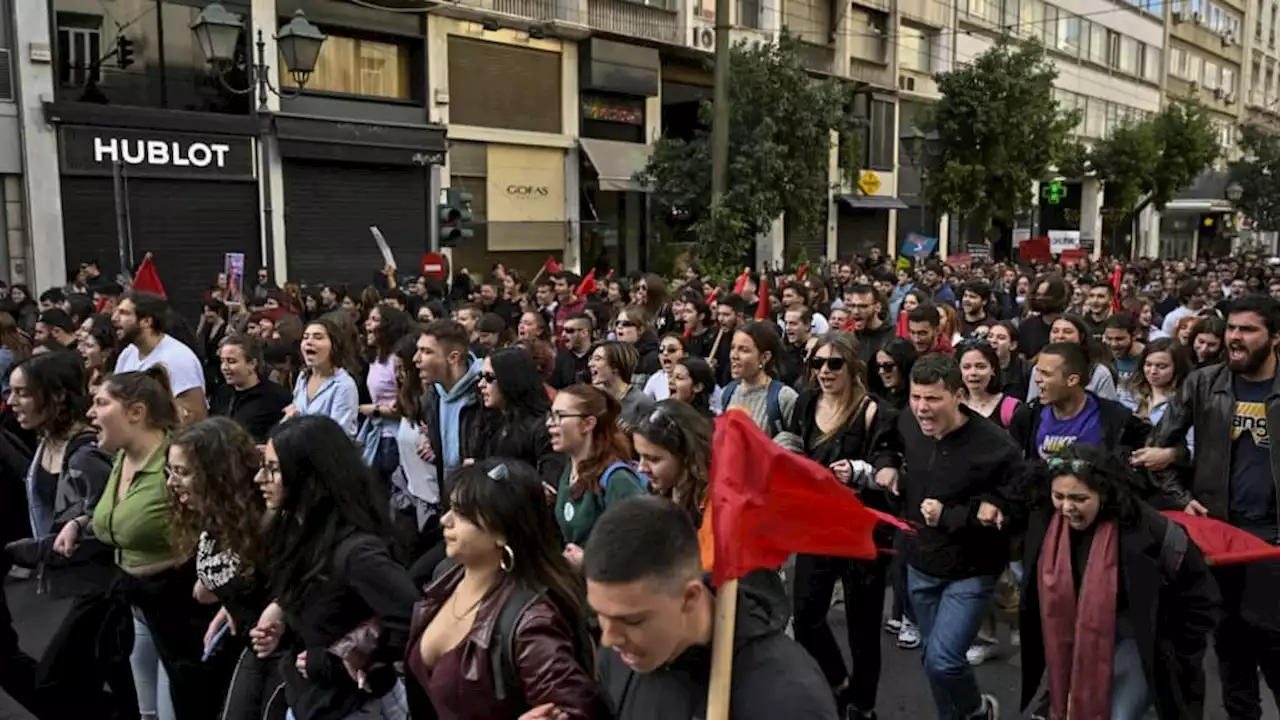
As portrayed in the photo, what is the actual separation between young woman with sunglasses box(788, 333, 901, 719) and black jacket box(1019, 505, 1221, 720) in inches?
45.3

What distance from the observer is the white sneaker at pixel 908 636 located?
5.93 meters

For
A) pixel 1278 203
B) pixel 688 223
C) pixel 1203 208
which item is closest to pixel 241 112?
pixel 688 223

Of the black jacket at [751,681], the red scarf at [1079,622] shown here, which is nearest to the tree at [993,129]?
the red scarf at [1079,622]

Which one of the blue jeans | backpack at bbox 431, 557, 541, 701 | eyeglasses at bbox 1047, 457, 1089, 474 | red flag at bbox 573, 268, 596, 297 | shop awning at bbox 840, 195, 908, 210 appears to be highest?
shop awning at bbox 840, 195, 908, 210

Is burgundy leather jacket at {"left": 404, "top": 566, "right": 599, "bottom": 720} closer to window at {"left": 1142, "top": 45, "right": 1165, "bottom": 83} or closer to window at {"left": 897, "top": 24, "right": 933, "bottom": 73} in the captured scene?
window at {"left": 897, "top": 24, "right": 933, "bottom": 73}

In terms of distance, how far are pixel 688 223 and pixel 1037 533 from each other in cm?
2048

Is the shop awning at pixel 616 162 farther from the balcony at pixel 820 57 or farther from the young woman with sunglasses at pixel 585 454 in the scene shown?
the young woman with sunglasses at pixel 585 454

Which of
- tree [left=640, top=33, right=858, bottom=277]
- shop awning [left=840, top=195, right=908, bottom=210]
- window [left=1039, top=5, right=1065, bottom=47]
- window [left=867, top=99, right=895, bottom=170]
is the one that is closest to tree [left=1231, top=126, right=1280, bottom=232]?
window [left=1039, top=5, right=1065, bottom=47]

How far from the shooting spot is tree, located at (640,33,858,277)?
21.5 m

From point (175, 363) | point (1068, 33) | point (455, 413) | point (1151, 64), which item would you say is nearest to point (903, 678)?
point (455, 413)

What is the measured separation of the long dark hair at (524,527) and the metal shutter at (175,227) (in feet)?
51.1

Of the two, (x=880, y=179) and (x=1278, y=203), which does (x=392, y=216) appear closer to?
(x=880, y=179)

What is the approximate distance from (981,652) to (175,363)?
485cm

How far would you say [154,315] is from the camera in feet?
21.5
